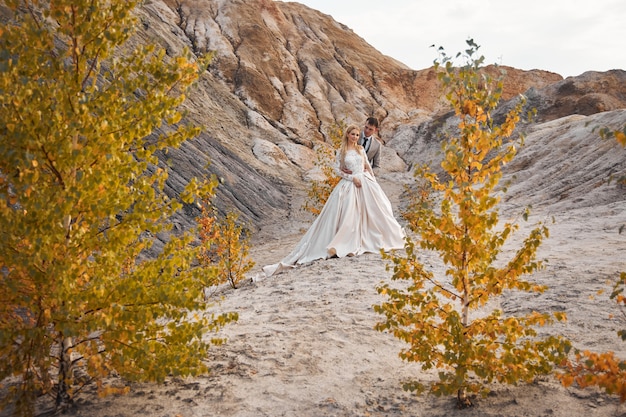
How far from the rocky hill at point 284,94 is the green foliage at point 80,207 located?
34.5ft

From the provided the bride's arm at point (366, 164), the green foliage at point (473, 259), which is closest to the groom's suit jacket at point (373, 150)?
the bride's arm at point (366, 164)

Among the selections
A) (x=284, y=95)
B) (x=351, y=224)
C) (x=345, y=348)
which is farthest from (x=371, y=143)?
(x=284, y=95)

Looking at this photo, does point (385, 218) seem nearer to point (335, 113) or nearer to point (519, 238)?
point (519, 238)

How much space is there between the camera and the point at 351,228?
8945 mm

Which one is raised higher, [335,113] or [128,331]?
[335,113]

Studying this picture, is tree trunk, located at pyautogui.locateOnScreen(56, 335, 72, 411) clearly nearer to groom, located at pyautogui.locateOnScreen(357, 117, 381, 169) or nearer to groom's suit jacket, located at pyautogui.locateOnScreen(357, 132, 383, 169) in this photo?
groom, located at pyautogui.locateOnScreen(357, 117, 381, 169)

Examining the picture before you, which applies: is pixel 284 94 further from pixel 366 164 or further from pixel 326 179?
pixel 366 164

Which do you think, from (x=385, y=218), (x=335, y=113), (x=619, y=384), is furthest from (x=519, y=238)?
(x=335, y=113)

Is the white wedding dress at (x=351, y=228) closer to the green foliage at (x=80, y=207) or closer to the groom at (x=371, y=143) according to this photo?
the groom at (x=371, y=143)

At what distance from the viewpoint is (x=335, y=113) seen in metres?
38.5

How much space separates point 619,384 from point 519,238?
7300mm

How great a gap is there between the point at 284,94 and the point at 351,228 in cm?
2949

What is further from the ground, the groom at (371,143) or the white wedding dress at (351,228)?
the groom at (371,143)

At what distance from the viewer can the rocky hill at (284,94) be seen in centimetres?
2086
